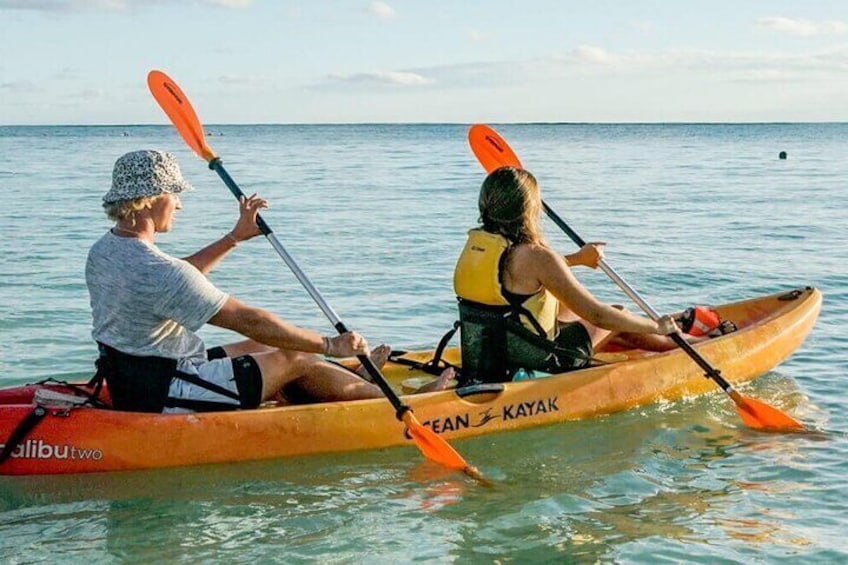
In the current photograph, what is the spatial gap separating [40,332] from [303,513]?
Result: 4.96m

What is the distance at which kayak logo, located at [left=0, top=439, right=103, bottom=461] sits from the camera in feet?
18.3

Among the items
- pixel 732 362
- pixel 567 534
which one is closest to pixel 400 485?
pixel 567 534

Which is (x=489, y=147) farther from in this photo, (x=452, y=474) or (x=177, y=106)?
(x=452, y=474)

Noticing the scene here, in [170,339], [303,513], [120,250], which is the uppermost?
[120,250]

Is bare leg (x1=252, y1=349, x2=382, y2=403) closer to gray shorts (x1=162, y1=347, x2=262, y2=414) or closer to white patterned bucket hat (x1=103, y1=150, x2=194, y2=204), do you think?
gray shorts (x1=162, y1=347, x2=262, y2=414)

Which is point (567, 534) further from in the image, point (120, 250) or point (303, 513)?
point (120, 250)

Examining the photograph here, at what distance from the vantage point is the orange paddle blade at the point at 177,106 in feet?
24.2

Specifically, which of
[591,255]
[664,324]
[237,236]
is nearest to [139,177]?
[237,236]

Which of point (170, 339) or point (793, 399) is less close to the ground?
point (170, 339)

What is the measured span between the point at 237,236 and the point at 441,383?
144 cm

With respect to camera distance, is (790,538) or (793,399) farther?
(793,399)

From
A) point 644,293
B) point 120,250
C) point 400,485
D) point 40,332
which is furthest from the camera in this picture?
point 644,293

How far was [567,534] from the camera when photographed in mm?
5188

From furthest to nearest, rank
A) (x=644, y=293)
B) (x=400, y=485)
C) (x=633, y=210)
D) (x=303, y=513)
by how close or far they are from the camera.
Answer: (x=633, y=210) → (x=644, y=293) → (x=400, y=485) → (x=303, y=513)
